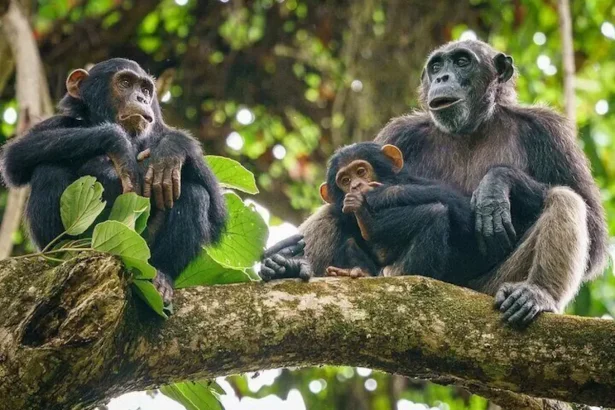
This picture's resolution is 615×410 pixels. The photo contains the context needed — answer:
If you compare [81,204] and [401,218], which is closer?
[81,204]

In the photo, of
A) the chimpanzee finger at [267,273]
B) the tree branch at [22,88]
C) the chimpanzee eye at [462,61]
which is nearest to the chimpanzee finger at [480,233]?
the chimpanzee eye at [462,61]

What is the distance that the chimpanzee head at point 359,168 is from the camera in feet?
20.3

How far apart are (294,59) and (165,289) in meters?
6.93

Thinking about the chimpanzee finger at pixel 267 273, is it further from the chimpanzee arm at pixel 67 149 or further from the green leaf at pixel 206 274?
the chimpanzee arm at pixel 67 149

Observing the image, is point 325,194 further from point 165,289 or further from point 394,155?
point 165,289

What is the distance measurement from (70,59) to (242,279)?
18.6 feet

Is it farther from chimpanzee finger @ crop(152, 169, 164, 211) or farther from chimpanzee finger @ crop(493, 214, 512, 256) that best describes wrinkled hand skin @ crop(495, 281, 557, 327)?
chimpanzee finger @ crop(152, 169, 164, 211)

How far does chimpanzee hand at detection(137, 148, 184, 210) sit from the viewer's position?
193 inches

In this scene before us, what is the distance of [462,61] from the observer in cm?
657

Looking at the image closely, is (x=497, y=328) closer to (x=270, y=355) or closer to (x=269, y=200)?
(x=270, y=355)

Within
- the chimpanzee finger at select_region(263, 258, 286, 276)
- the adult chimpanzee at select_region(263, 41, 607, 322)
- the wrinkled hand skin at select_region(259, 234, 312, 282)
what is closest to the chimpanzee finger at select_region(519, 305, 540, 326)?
the adult chimpanzee at select_region(263, 41, 607, 322)

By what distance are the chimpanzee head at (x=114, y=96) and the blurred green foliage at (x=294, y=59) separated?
453 cm

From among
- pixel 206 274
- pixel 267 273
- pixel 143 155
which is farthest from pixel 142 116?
pixel 267 273

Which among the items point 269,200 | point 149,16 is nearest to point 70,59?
point 149,16
